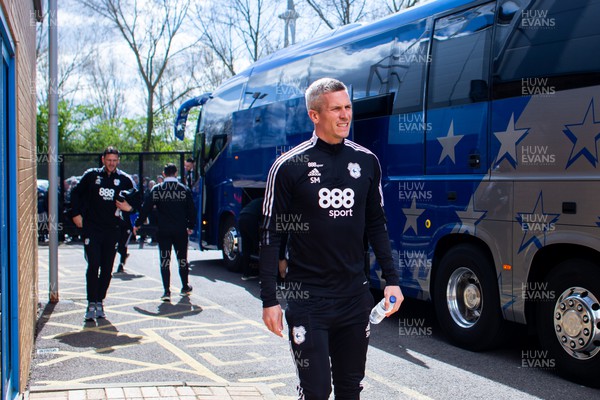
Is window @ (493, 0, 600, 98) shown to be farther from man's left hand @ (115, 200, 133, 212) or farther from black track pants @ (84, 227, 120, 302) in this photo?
black track pants @ (84, 227, 120, 302)

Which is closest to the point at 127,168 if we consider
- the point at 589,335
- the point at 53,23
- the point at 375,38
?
the point at 53,23

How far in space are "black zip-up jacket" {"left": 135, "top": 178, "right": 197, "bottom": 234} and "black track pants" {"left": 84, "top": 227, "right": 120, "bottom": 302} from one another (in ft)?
5.54

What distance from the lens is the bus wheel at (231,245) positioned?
1311 centimetres

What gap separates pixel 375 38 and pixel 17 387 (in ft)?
19.6

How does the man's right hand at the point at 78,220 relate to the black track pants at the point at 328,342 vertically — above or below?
above

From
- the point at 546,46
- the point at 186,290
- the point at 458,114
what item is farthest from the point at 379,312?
the point at 186,290

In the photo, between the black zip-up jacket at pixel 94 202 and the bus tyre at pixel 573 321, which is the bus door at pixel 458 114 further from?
the black zip-up jacket at pixel 94 202

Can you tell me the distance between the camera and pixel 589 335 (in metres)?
5.63

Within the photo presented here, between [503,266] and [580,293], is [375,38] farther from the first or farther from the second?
[580,293]

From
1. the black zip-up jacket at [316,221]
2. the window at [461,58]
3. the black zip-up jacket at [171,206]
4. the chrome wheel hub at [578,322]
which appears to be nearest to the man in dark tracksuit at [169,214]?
the black zip-up jacket at [171,206]

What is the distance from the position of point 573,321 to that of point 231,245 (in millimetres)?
8433

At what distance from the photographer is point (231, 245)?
44.0 ft

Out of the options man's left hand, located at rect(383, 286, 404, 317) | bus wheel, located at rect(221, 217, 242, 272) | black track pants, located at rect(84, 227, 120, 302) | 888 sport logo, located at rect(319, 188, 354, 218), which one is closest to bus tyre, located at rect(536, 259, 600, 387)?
man's left hand, located at rect(383, 286, 404, 317)

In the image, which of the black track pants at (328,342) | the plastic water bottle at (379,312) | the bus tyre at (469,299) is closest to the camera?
the black track pants at (328,342)
